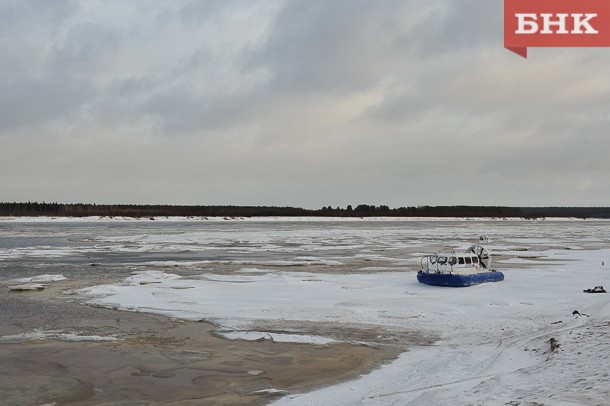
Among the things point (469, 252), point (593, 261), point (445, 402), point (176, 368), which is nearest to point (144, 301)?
point (176, 368)

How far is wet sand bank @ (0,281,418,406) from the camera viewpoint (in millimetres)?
9242

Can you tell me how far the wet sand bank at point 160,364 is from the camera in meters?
9.24

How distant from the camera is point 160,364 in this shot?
1098cm

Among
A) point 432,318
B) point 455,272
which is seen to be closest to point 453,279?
point 455,272

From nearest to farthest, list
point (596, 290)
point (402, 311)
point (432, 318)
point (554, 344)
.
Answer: point (554, 344) < point (432, 318) < point (402, 311) < point (596, 290)

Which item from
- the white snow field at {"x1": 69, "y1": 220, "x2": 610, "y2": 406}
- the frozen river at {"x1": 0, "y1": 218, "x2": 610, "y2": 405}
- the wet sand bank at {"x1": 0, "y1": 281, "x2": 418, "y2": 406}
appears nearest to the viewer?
the white snow field at {"x1": 69, "y1": 220, "x2": 610, "y2": 406}

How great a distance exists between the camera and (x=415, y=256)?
3609 cm

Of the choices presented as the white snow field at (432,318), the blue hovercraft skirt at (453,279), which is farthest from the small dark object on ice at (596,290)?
the blue hovercraft skirt at (453,279)

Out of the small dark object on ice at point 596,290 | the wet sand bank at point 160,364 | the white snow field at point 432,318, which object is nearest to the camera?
the white snow field at point 432,318

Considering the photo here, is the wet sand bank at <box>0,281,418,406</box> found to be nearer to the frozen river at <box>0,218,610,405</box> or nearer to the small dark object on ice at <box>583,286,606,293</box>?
the frozen river at <box>0,218,610,405</box>

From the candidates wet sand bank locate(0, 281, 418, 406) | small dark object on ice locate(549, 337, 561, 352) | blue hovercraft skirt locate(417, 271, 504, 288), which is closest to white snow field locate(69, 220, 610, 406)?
small dark object on ice locate(549, 337, 561, 352)

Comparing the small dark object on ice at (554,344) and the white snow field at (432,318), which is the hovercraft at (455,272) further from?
the small dark object on ice at (554,344)

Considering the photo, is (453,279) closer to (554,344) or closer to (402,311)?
(402,311)

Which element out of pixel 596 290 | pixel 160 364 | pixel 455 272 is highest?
pixel 455 272
